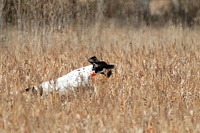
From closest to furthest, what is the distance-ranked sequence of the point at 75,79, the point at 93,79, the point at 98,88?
1. the point at 98,88
2. the point at 75,79
3. the point at 93,79

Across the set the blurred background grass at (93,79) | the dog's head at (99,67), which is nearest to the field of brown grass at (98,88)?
the blurred background grass at (93,79)

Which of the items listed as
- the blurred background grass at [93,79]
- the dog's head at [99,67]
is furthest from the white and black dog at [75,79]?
the blurred background grass at [93,79]

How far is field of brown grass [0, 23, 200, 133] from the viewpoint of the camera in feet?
10.6

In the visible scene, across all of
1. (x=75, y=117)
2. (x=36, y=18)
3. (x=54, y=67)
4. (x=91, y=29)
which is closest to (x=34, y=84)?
(x=54, y=67)

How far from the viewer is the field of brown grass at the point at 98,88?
3234 mm

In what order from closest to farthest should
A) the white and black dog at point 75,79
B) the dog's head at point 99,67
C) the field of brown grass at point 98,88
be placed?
1. the field of brown grass at point 98,88
2. the white and black dog at point 75,79
3. the dog's head at point 99,67

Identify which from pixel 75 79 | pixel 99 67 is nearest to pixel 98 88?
pixel 75 79

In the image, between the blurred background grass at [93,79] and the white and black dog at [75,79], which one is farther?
the white and black dog at [75,79]

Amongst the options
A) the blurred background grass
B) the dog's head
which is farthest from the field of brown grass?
the dog's head

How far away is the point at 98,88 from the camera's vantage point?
4.35 meters

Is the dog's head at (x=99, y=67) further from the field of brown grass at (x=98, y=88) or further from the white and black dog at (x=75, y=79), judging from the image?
the field of brown grass at (x=98, y=88)

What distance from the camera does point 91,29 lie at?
8.57 meters

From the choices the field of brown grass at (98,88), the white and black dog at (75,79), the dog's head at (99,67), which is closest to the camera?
the field of brown grass at (98,88)

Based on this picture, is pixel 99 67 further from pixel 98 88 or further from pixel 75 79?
Answer: pixel 98 88
